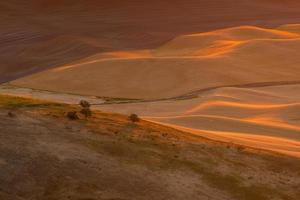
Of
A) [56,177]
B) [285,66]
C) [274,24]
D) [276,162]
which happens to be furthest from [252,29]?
[56,177]

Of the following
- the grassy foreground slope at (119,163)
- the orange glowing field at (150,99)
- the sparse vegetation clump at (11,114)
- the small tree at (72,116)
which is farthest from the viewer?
the small tree at (72,116)

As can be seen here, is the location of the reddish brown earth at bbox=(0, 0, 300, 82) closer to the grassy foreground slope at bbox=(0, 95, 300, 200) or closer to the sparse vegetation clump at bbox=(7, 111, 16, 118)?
the sparse vegetation clump at bbox=(7, 111, 16, 118)

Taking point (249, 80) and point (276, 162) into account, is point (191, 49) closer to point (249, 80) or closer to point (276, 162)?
point (249, 80)

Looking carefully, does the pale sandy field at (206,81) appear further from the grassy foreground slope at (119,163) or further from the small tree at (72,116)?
the small tree at (72,116)

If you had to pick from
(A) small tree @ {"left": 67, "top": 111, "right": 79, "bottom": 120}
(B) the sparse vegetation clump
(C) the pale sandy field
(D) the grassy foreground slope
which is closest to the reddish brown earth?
(C) the pale sandy field

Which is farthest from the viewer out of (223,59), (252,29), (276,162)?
(252,29)

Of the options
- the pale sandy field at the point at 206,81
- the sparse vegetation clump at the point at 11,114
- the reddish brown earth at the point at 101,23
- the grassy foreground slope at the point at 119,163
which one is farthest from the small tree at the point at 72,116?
the reddish brown earth at the point at 101,23

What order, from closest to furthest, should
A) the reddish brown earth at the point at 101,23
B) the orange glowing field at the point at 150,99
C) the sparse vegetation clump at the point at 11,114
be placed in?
the orange glowing field at the point at 150,99 → the sparse vegetation clump at the point at 11,114 → the reddish brown earth at the point at 101,23
